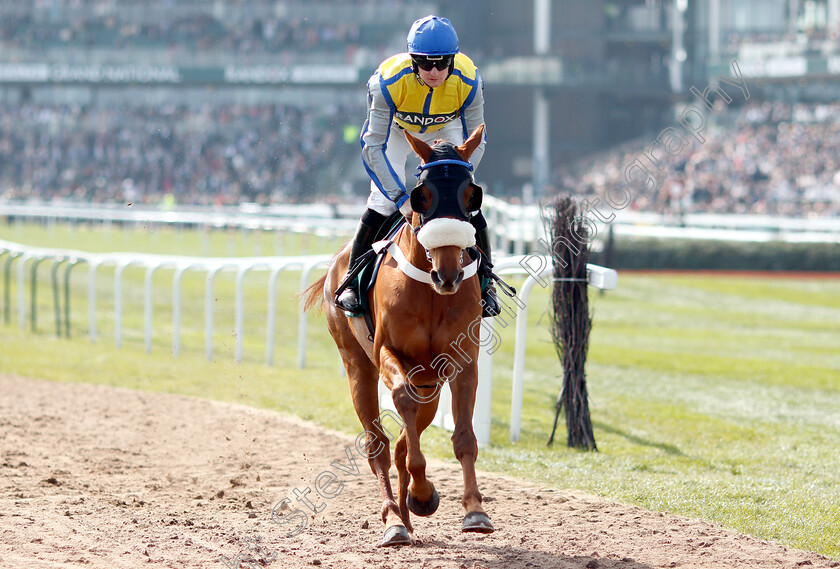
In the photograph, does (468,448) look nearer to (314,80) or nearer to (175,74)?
(314,80)

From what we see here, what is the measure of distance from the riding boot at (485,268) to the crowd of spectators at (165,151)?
26.8 meters

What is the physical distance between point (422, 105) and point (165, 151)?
3217 centimetres

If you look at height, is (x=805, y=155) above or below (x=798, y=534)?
above

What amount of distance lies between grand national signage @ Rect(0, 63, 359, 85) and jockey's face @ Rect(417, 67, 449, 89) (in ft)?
104

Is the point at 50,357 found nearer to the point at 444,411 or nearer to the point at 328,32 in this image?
the point at 444,411

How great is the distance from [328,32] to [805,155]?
18.9 meters

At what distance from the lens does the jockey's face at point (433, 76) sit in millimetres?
4270

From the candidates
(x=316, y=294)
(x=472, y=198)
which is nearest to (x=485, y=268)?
(x=472, y=198)

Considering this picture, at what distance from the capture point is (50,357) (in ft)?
32.2

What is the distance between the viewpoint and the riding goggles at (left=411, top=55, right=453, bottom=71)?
4219 mm

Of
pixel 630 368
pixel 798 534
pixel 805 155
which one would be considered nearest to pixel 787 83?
pixel 805 155

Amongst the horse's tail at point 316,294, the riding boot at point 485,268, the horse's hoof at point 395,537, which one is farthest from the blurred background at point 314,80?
the horse's hoof at point 395,537

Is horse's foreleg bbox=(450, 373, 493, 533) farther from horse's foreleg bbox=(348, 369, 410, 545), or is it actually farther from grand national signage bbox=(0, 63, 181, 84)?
grand national signage bbox=(0, 63, 181, 84)

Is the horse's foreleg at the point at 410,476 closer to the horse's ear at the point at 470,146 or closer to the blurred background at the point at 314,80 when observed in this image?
the horse's ear at the point at 470,146
